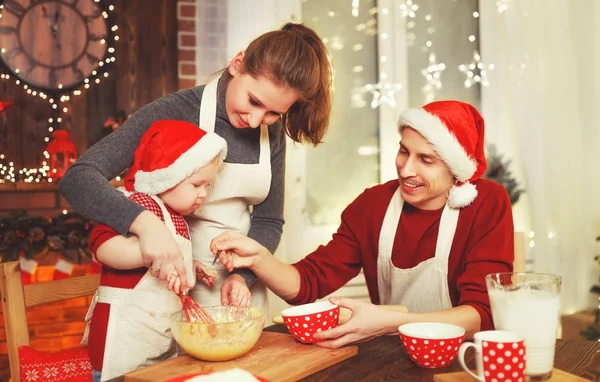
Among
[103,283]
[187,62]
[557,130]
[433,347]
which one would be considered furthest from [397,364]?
[557,130]

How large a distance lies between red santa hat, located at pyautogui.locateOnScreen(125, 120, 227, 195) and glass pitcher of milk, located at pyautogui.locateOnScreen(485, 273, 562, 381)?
678mm

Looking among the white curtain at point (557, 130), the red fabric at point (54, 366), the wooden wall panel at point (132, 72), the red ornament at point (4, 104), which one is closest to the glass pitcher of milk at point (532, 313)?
the red fabric at point (54, 366)

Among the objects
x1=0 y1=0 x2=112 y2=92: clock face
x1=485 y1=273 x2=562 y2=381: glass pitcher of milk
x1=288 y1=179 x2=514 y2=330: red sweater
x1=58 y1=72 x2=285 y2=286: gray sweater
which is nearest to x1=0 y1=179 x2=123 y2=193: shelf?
x1=0 y1=0 x2=112 y2=92: clock face

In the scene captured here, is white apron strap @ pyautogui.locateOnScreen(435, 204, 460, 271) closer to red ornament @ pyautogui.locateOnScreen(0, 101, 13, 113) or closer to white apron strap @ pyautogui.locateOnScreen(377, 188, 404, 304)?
white apron strap @ pyautogui.locateOnScreen(377, 188, 404, 304)

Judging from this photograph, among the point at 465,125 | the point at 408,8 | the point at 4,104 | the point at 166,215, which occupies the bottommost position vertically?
the point at 166,215

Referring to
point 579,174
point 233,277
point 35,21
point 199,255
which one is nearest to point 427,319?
point 233,277

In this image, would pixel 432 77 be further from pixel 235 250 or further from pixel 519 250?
pixel 235 250

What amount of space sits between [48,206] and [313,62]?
89.5 inches

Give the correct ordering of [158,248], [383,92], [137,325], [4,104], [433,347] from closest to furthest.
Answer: [433,347], [158,248], [137,325], [4,104], [383,92]

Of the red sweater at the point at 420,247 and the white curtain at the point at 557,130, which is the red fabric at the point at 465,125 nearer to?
the red sweater at the point at 420,247

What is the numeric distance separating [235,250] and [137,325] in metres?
0.28

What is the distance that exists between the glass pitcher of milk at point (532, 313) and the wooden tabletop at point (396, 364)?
132 mm

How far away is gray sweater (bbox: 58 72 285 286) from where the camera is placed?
52.6 inches

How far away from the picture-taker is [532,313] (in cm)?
107
